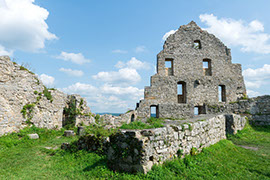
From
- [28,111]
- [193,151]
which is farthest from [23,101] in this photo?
[193,151]

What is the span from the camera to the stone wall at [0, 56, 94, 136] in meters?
10.1

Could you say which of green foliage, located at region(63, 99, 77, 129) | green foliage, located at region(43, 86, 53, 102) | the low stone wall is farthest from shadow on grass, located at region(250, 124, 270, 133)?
green foliage, located at region(43, 86, 53, 102)

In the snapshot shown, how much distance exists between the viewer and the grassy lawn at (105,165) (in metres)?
4.77

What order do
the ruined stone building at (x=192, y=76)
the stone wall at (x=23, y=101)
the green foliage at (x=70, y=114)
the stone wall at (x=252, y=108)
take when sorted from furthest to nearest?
the ruined stone building at (x=192, y=76) < the stone wall at (x=252, y=108) < the green foliage at (x=70, y=114) < the stone wall at (x=23, y=101)

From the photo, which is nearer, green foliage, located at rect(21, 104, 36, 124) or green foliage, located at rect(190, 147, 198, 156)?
green foliage, located at rect(190, 147, 198, 156)

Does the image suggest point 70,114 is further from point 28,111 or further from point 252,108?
point 252,108

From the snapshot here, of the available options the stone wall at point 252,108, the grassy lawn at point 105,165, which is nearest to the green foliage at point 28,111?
the grassy lawn at point 105,165

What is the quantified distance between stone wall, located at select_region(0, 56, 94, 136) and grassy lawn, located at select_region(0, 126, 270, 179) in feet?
7.22

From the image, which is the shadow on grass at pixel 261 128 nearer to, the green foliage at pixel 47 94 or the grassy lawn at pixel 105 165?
the grassy lawn at pixel 105 165

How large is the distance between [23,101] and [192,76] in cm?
1651

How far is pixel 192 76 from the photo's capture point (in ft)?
65.8

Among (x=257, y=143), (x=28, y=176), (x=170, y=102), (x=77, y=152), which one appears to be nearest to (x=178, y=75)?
(x=170, y=102)

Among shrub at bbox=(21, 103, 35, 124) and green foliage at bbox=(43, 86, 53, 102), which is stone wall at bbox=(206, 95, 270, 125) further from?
shrub at bbox=(21, 103, 35, 124)

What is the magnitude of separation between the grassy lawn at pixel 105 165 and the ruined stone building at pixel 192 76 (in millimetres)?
10889
